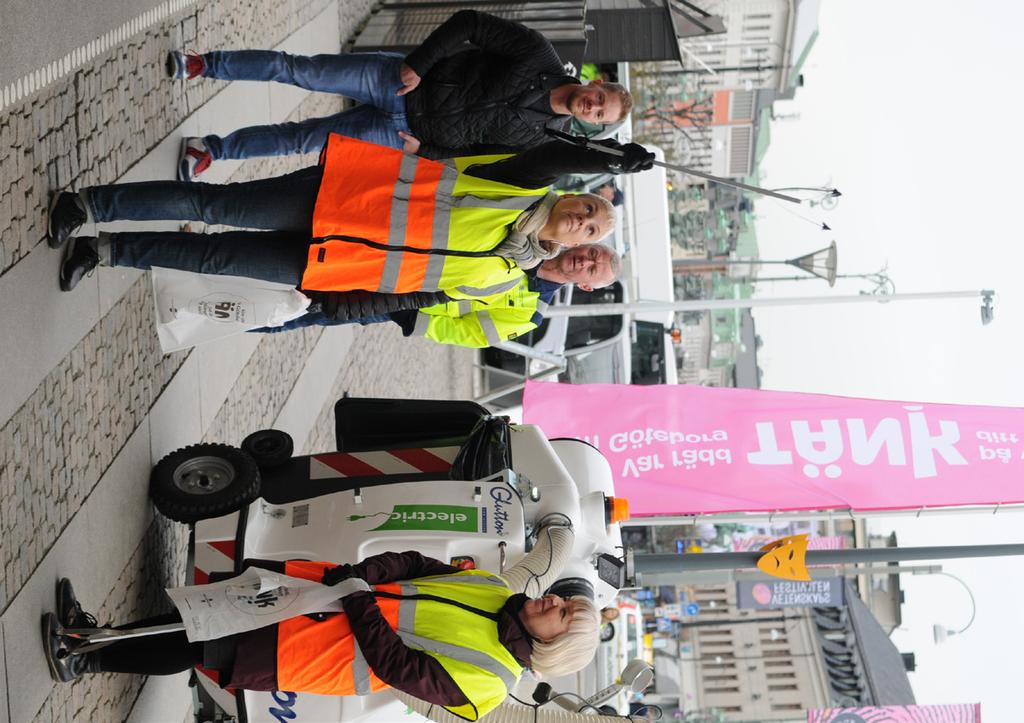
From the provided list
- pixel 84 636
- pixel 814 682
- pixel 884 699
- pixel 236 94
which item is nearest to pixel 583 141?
pixel 84 636

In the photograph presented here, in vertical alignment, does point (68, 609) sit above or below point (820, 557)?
below

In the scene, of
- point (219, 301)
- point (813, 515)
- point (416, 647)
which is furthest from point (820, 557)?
point (219, 301)

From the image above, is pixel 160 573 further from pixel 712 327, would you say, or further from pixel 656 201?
pixel 712 327

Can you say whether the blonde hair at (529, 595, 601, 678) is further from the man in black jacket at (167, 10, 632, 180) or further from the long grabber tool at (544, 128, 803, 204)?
the man in black jacket at (167, 10, 632, 180)

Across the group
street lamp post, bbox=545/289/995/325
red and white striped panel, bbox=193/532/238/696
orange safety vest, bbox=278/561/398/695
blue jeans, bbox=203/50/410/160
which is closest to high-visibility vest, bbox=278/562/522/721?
orange safety vest, bbox=278/561/398/695

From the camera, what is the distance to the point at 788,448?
8.23 meters

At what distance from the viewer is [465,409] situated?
6207 millimetres

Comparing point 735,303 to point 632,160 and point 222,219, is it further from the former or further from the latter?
point 222,219

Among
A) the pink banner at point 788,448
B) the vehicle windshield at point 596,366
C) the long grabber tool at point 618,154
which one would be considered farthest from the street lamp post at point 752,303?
the long grabber tool at point 618,154

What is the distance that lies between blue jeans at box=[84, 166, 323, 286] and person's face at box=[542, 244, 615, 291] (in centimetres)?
136

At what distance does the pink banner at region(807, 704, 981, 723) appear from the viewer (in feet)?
26.5

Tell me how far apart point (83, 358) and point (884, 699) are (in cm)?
4048

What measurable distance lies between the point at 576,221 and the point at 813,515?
4122mm

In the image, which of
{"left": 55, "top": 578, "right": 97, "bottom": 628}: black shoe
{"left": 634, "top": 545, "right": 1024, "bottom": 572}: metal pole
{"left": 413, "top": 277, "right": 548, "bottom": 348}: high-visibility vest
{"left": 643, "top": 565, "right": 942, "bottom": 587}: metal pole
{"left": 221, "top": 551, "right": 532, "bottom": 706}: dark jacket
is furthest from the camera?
{"left": 643, "top": 565, "right": 942, "bottom": 587}: metal pole
